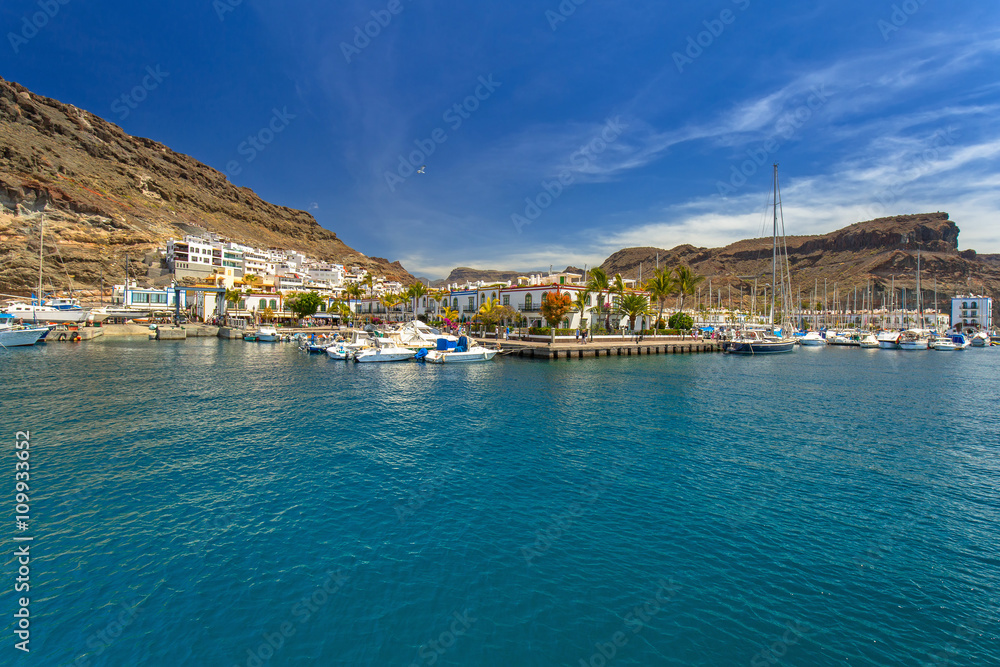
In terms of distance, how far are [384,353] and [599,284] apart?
35.9m

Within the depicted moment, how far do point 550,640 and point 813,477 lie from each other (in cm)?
1296

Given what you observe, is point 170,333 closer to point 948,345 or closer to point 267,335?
point 267,335

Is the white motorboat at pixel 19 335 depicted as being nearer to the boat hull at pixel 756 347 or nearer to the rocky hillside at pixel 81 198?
the rocky hillside at pixel 81 198

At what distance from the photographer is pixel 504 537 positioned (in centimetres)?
1116

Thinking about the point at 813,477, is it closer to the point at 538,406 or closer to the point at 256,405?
the point at 538,406

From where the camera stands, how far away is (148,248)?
11550 centimetres

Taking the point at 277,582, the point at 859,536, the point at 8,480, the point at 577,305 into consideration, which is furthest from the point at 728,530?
the point at 577,305

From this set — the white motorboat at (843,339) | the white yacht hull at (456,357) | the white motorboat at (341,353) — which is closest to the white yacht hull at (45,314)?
the white motorboat at (341,353)

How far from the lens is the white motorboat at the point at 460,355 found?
1908 inches

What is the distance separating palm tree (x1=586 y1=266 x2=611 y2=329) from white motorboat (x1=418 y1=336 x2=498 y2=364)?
2355 centimetres

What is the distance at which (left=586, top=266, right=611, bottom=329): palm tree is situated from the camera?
65562 mm

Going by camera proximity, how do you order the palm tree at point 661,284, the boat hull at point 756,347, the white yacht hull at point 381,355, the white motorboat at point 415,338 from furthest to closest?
the palm tree at point 661,284 < the boat hull at point 756,347 < the white motorboat at point 415,338 < the white yacht hull at point 381,355

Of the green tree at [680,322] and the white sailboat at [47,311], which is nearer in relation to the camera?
the white sailboat at [47,311]

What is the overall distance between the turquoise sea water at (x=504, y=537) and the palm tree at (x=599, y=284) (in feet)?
142
